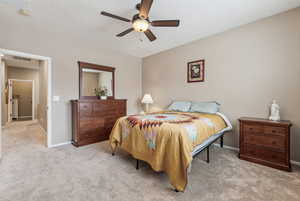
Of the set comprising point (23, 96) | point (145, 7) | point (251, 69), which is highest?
point (145, 7)

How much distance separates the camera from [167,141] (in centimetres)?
166

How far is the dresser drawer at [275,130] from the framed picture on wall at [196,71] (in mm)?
1689

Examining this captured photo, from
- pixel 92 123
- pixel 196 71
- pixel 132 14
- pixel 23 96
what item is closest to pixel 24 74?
pixel 23 96

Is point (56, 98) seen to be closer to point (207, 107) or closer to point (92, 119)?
point (92, 119)

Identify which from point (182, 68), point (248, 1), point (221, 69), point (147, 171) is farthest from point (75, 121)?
point (248, 1)

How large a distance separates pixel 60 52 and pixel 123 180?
322 centimetres

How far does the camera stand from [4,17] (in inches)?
92.9

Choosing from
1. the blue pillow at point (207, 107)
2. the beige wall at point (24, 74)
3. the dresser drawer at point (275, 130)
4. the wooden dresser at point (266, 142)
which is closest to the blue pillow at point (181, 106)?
the blue pillow at point (207, 107)

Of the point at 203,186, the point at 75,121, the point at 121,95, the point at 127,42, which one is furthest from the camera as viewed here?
the point at 121,95

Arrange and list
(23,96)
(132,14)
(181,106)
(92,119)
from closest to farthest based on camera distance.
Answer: (132,14) < (92,119) < (181,106) < (23,96)

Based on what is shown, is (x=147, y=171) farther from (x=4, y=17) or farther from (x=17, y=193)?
(x=4, y=17)

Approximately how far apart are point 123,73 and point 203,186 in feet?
12.5

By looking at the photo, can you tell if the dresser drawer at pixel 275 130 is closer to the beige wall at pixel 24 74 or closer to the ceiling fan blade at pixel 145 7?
the ceiling fan blade at pixel 145 7

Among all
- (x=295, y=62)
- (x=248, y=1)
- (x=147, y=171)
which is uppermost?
(x=248, y=1)
